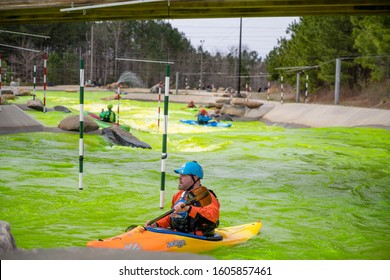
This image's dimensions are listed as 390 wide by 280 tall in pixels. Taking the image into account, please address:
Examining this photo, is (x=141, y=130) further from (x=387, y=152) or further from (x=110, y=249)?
(x=110, y=249)

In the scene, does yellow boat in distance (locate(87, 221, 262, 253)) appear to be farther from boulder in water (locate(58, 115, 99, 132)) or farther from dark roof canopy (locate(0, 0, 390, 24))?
boulder in water (locate(58, 115, 99, 132))

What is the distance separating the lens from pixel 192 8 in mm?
12203

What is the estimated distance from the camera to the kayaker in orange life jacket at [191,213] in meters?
5.96

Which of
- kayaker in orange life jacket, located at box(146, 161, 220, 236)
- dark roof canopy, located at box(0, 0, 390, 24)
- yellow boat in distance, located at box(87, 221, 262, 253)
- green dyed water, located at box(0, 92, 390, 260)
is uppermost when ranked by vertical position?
dark roof canopy, located at box(0, 0, 390, 24)

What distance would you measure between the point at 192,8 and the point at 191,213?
7.10m

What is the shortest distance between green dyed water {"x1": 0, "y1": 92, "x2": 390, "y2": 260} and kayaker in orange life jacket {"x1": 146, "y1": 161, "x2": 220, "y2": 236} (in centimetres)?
31

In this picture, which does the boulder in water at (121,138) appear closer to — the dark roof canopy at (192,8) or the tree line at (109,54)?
the dark roof canopy at (192,8)

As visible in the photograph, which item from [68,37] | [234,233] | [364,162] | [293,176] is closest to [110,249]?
[234,233]

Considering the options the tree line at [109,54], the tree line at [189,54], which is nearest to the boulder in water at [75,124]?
the tree line at [189,54]

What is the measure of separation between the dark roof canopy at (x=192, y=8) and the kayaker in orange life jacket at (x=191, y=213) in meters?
5.56

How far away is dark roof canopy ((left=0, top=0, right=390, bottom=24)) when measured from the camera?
459 inches

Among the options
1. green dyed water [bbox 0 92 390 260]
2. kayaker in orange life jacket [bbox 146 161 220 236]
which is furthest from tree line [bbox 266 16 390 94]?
kayaker in orange life jacket [bbox 146 161 220 236]

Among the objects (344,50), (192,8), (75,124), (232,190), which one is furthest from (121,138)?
(344,50)

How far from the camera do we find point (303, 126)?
24156 mm
